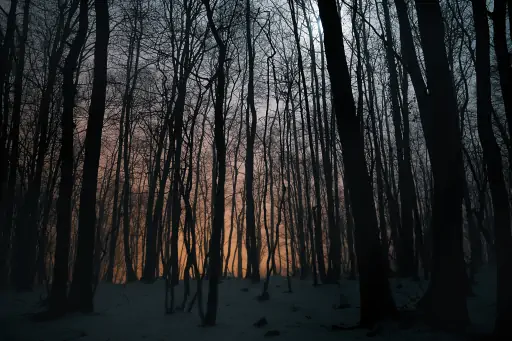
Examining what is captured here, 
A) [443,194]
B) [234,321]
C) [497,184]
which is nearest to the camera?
[497,184]

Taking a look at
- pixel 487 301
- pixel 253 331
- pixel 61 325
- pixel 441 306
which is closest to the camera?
pixel 441 306

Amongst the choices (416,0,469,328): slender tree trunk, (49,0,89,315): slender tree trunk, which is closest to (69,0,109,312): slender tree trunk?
(49,0,89,315): slender tree trunk

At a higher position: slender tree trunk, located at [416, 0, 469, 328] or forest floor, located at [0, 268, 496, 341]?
slender tree trunk, located at [416, 0, 469, 328]

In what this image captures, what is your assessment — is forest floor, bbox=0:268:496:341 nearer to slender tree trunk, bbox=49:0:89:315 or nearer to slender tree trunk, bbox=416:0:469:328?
slender tree trunk, bbox=416:0:469:328

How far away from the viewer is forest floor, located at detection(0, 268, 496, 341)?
3.87m

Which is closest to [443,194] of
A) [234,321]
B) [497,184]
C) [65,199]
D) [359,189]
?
[497,184]

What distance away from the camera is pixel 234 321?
5070 millimetres

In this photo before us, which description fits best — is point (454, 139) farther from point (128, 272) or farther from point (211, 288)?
point (128, 272)

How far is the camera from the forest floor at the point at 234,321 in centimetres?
387

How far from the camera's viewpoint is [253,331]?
4367mm

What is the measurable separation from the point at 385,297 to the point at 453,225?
1.19m

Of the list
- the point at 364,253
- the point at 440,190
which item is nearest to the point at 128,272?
the point at 364,253

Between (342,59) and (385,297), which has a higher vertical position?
(342,59)

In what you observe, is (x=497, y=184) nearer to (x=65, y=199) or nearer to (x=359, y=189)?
(x=359, y=189)
